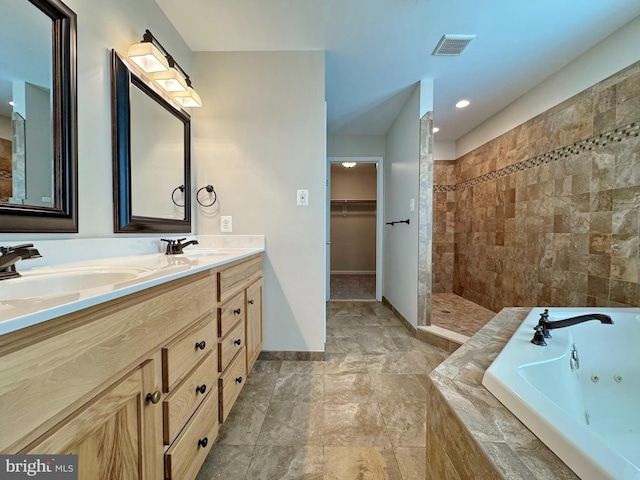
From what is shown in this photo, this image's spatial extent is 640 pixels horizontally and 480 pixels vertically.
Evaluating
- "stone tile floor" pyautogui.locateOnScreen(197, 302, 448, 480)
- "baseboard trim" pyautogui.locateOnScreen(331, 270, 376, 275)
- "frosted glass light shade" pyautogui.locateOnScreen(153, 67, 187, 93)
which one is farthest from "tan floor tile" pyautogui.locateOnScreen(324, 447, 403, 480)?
"baseboard trim" pyautogui.locateOnScreen(331, 270, 376, 275)

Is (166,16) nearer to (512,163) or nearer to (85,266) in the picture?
(85,266)

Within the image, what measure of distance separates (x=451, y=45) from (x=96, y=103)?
2.23 m

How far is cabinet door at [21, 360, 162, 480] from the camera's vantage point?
1.52 ft

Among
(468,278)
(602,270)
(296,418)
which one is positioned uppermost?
(602,270)

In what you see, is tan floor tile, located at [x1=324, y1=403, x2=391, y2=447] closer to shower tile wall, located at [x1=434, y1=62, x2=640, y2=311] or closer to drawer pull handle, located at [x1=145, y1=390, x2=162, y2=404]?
drawer pull handle, located at [x1=145, y1=390, x2=162, y2=404]

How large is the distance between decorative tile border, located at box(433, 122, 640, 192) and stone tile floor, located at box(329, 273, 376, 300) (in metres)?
2.20

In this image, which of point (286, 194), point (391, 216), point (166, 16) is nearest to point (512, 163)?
point (391, 216)

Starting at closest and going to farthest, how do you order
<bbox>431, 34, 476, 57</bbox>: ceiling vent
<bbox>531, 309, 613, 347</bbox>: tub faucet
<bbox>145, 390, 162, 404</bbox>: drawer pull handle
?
1. <bbox>145, 390, 162, 404</bbox>: drawer pull handle
2. <bbox>531, 309, 613, 347</bbox>: tub faucet
3. <bbox>431, 34, 476, 57</bbox>: ceiling vent

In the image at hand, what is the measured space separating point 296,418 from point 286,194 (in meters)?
1.44

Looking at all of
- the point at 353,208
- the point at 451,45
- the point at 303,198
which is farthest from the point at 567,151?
the point at 353,208

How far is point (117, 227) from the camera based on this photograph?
3.93 feet

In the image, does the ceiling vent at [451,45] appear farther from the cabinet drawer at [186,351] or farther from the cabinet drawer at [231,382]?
the cabinet drawer at [231,382]

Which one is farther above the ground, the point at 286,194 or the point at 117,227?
the point at 286,194

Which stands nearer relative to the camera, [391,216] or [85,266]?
[85,266]
